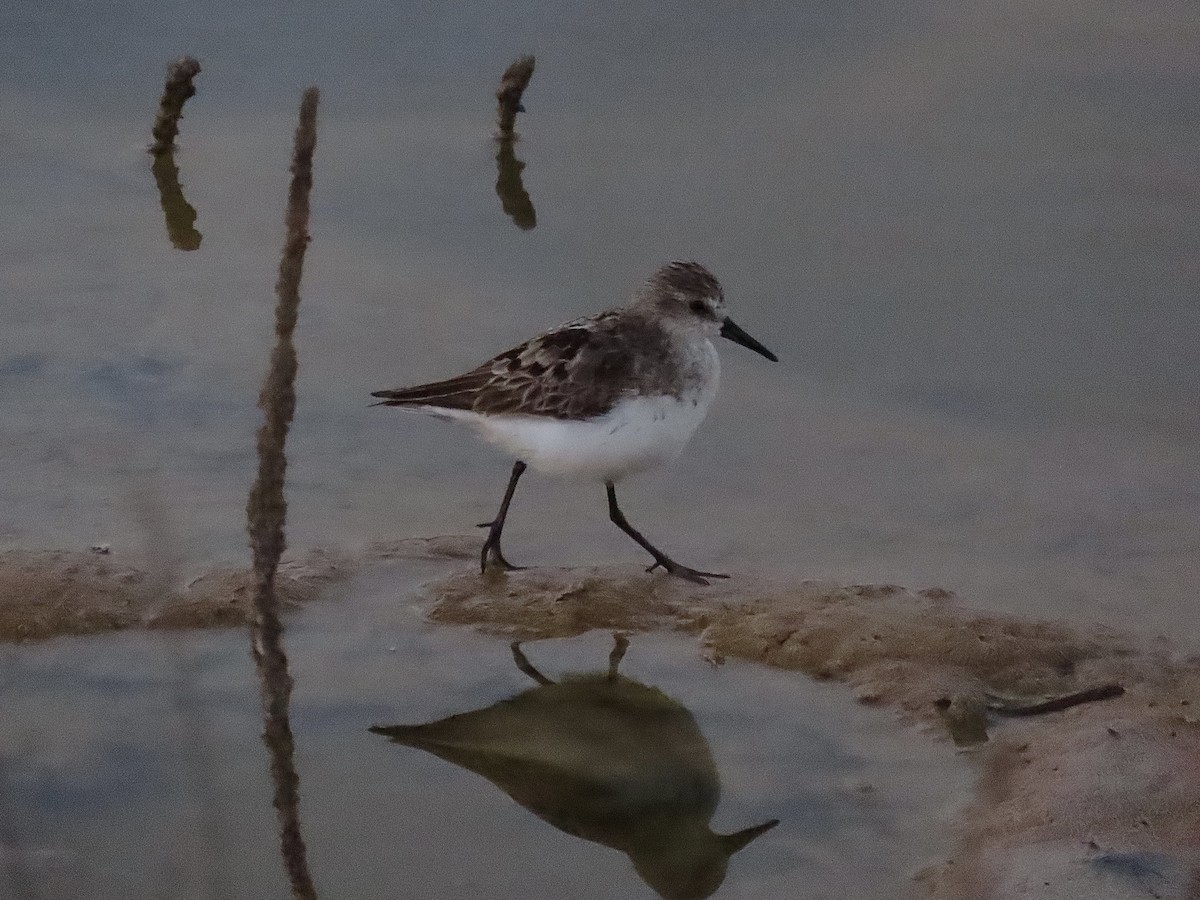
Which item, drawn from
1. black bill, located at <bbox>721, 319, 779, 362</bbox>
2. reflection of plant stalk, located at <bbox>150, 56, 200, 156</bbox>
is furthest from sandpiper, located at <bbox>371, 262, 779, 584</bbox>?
reflection of plant stalk, located at <bbox>150, 56, 200, 156</bbox>

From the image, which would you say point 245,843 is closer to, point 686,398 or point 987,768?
point 987,768

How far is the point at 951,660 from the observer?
219 inches

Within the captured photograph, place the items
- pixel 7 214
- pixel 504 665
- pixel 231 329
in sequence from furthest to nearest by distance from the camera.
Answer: pixel 7 214
pixel 231 329
pixel 504 665

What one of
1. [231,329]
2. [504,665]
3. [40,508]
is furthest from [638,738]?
[231,329]

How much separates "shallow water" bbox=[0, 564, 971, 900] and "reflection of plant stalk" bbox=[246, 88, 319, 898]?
0.82m

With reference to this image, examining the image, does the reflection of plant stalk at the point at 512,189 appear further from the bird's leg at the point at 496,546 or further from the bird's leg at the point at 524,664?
the bird's leg at the point at 524,664

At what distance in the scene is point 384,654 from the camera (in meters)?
5.53

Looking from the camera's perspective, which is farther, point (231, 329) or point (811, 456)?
point (231, 329)

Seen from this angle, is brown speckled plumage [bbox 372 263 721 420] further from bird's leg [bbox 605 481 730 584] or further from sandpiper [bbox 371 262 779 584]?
bird's leg [bbox 605 481 730 584]

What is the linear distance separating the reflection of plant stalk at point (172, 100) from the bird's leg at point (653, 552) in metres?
4.08

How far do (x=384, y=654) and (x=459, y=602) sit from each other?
1.55ft

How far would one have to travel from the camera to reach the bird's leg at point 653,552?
6121mm

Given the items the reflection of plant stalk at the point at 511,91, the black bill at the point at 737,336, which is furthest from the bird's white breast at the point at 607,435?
the reflection of plant stalk at the point at 511,91

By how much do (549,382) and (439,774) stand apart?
1767 millimetres
